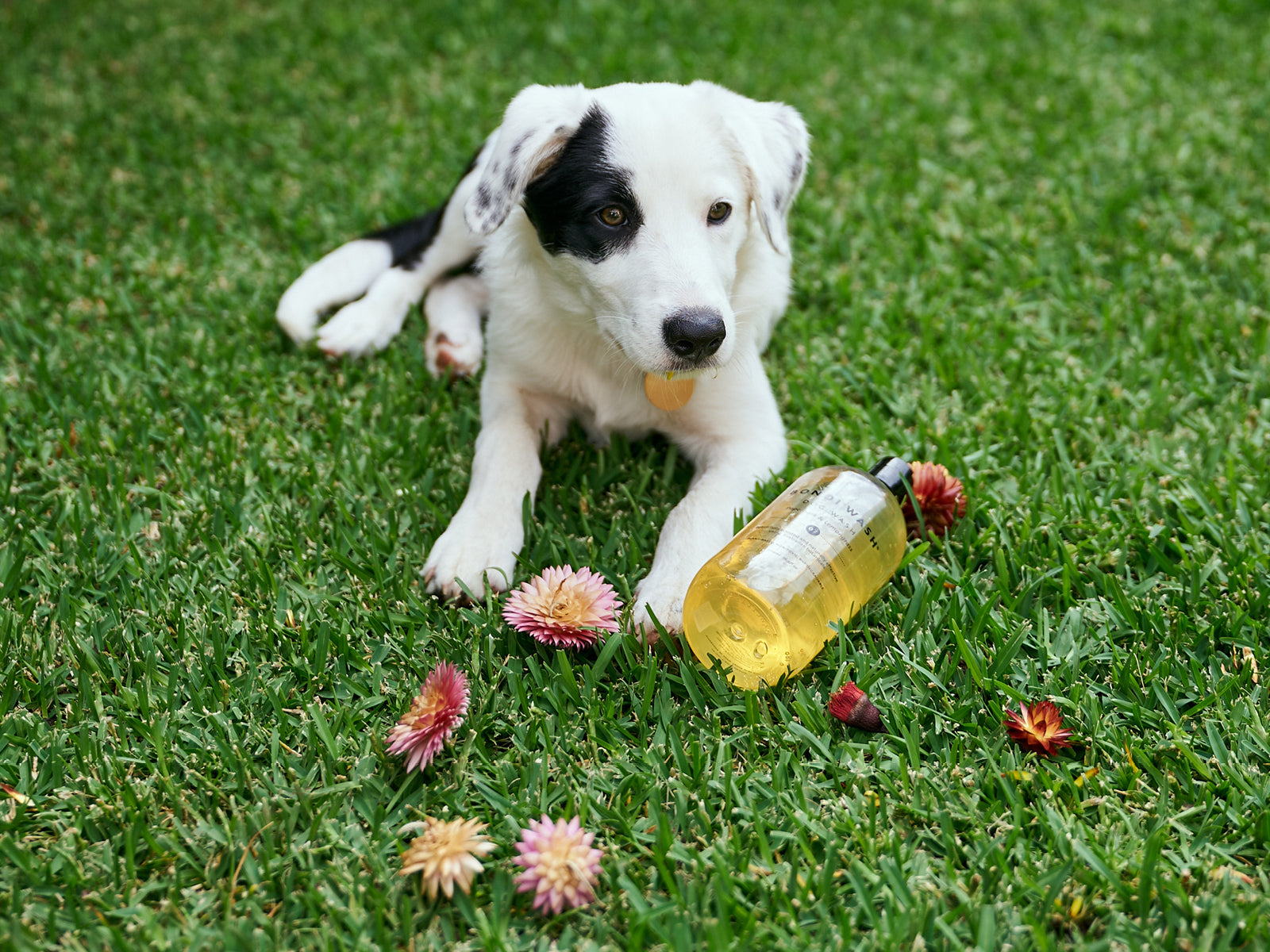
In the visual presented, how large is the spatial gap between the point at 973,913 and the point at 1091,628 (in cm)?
82

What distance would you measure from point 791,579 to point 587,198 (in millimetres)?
994

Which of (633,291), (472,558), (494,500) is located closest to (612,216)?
(633,291)

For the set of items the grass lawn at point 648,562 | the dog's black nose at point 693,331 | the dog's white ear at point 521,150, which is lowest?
the grass lawn at point 648,562

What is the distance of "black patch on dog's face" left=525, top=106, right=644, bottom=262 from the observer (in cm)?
230

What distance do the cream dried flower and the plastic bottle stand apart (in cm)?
61

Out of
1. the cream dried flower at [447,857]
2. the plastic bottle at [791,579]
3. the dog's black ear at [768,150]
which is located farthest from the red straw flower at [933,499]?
the cream dried flower at [447,857]

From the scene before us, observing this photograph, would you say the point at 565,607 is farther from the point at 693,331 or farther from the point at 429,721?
the point at 693,331

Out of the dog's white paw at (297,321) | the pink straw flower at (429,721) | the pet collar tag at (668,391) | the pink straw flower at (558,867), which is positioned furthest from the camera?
the dog's white paw at (297,321)

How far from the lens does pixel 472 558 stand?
2297 millimetres

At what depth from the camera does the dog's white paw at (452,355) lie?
3096 mm

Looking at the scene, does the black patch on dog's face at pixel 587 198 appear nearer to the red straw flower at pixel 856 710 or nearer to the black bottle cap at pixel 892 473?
the black bottle cap at pixel 892 473

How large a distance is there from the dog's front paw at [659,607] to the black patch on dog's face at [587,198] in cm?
77

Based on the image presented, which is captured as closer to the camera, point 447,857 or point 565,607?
point 447,857

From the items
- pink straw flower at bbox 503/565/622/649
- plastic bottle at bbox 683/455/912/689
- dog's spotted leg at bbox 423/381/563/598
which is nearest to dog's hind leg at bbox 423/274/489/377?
dog's spotted leg at bbox 423/381/563/598
